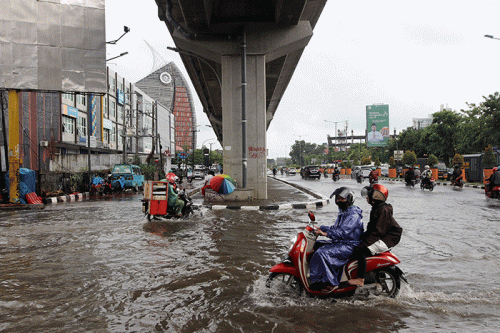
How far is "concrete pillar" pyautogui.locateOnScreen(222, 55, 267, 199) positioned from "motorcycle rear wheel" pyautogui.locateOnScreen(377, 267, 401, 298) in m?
12.8

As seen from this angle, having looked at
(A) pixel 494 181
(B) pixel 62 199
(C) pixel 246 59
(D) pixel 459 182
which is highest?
(C) pixel 246 59

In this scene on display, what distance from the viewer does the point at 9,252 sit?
22.8ft

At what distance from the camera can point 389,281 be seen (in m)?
4.44

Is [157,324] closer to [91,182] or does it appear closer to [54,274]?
[54,274]

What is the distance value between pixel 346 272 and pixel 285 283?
0.78 metres

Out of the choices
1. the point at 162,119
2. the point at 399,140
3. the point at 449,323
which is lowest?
the point at 449,323

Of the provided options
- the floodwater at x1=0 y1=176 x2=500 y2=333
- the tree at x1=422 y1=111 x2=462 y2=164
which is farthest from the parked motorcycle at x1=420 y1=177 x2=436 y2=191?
the tree at x1=422 y1=111 x2=462 y2=164

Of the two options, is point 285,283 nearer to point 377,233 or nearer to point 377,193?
point 377,233

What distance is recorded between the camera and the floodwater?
3.75 m

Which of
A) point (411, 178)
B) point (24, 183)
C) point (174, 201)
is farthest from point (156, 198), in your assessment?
point (411, 178)

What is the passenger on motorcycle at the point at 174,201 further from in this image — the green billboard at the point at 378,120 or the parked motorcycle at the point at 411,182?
the green billboard at the point at 378,120

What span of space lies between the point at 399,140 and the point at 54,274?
71.4 metres

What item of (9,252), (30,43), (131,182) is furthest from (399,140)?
(9,252)

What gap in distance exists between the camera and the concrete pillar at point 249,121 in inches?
671
